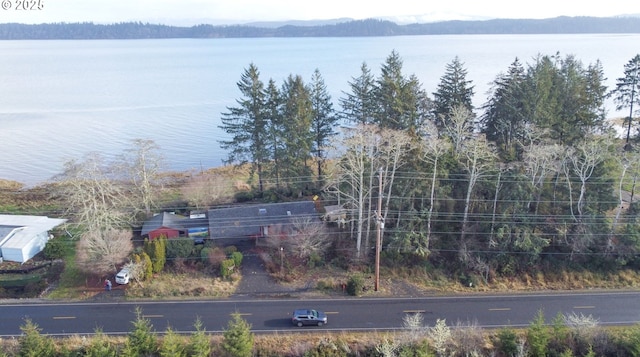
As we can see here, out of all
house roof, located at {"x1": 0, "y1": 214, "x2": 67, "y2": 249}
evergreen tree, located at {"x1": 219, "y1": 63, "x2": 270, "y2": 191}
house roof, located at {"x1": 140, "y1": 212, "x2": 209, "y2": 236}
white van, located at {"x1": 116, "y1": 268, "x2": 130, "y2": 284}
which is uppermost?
evergreen tree, located at {"x1": 219, "y1": 63, "x2": 270, "y2": 191}

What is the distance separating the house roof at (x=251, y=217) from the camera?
37125 millimetres

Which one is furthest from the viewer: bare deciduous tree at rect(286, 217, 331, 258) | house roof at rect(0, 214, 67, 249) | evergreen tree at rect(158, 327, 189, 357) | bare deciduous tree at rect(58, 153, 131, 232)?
house roof at rect(0, 214, 67, 249)

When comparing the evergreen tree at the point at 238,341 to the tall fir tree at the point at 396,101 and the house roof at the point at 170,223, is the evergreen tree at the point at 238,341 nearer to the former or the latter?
the house roof at the point at 170,223

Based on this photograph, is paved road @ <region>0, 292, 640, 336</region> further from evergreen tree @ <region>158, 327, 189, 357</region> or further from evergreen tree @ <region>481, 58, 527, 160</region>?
evergreen tree @ <region>481, 58, 527, 160</region>

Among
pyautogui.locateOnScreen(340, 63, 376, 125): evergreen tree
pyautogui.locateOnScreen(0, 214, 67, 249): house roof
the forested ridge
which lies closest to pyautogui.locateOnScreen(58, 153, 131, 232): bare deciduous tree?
pyautogui.locateOnScreen(0, 214, 67, 249): house roof

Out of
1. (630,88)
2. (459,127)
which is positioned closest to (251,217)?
(459,127)

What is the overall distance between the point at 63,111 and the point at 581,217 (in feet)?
312

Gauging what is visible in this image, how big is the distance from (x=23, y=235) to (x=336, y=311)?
24.7 metres

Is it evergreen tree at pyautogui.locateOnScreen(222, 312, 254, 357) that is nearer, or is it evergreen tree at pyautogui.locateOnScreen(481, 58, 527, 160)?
evergreen tree at pyautogui.locateOnScreen(222, 312, 254, 357)

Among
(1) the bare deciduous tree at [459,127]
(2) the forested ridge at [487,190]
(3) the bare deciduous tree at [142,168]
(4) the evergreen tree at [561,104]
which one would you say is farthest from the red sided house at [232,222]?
(4) the evergreen tree at [561,104]

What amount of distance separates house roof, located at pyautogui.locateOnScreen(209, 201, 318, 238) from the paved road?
753 centimetres

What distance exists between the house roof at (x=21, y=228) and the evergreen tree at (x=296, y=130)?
19088mm

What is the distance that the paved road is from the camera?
27797 millimetres

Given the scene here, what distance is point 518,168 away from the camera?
3419cm
